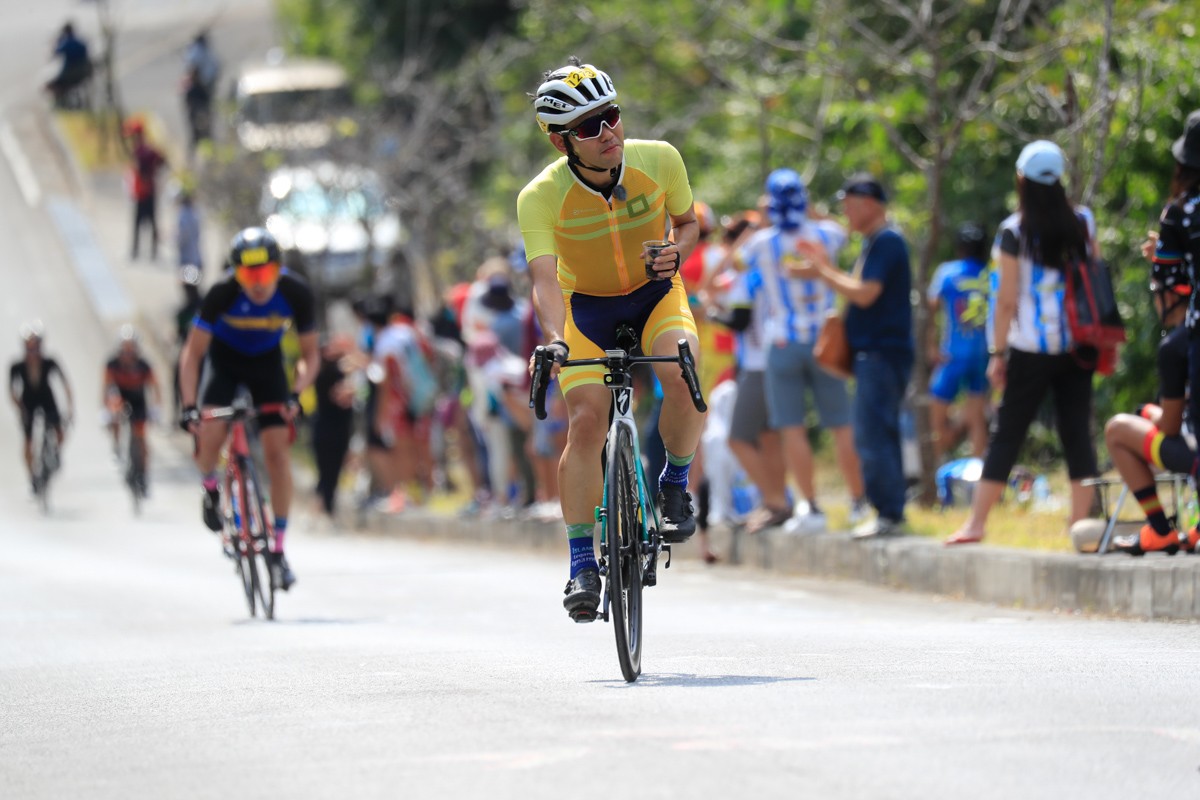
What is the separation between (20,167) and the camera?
4188 centimetres

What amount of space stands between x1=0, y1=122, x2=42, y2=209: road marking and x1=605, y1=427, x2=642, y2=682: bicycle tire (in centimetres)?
3517

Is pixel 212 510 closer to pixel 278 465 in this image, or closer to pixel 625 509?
pixel 278 465

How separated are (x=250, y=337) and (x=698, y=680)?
217 inches

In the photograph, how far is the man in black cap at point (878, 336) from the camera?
11.7 meters

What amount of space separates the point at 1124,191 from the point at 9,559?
421 inches

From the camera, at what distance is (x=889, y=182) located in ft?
64.8

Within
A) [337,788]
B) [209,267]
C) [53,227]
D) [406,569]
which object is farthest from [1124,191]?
[53,227]

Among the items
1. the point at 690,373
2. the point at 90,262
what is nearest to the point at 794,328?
the point at 690,373

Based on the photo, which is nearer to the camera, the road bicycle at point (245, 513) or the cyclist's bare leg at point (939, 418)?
the road bicycle at point (245, 513)

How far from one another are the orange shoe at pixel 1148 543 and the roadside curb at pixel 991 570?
0.36 feet

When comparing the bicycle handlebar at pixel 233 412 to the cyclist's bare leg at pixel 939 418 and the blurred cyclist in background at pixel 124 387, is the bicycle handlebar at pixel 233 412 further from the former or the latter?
the blurred cyclist in background at pixel 124 387

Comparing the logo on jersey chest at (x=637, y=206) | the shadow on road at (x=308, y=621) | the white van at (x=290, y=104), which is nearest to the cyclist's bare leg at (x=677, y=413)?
the logo on jersey chest at (x=637, y=206)

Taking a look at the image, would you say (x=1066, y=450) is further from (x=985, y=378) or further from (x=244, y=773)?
(x=244, y=773)

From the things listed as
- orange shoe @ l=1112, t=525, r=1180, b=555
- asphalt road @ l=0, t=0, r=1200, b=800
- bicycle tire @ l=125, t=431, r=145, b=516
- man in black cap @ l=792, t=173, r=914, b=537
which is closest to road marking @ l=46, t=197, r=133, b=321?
bicycle tire @ l=125, t=431, r=145, b=516
